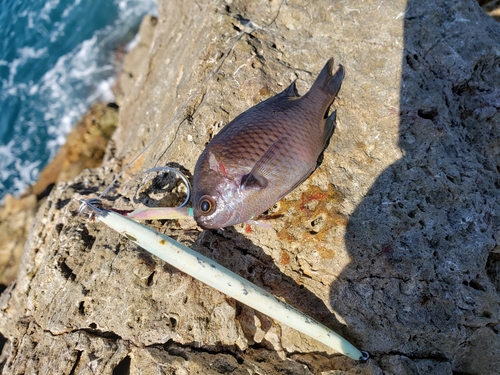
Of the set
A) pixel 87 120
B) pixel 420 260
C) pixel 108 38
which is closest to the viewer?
pixel 420 260

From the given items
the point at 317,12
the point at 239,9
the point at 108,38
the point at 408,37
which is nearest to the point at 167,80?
the point at 239,9

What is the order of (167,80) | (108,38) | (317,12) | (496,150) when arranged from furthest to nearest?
(108,38), (167,80), (317,12), (496,150)

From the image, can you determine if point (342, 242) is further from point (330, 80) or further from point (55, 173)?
point (55, 173)

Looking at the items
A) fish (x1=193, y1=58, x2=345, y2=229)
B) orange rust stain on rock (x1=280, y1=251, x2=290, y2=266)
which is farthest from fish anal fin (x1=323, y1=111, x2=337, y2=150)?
orange rust stain on rock (x1=280, y1=251, x2=290, y2=266)

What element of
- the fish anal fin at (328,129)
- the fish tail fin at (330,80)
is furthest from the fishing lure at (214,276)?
the fish tail fin at (330,80)

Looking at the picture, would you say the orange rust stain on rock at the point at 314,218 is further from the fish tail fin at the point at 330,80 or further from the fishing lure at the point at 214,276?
the fish tail fin at the point at 330,80

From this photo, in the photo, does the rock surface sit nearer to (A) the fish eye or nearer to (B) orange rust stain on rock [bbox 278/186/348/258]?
(A) the fish eye

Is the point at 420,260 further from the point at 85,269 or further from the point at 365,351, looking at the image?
the point at 85,269
